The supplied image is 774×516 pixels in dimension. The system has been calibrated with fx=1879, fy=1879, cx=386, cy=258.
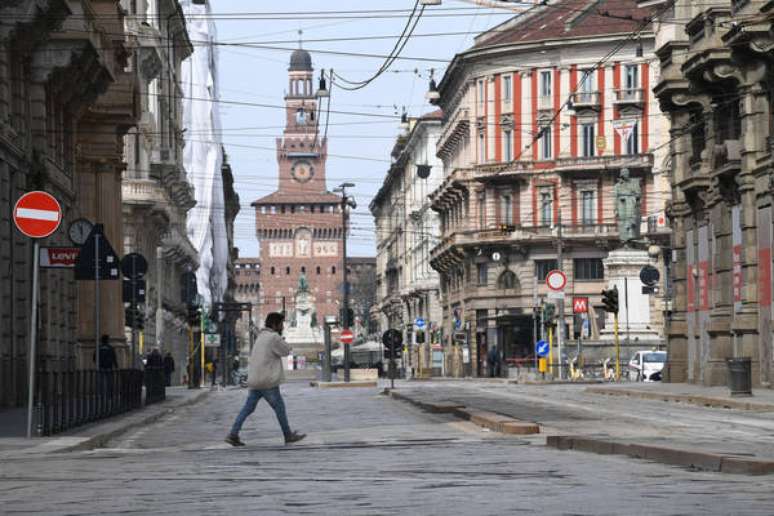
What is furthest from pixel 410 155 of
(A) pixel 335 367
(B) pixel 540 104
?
(B) pixel 540 104

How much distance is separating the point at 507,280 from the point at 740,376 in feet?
205

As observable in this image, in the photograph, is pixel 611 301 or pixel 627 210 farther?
pixel 627 210

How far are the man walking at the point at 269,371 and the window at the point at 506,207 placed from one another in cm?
7834

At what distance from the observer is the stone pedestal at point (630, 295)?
70.9 metres

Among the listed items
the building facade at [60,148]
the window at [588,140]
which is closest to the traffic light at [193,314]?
the building facade at [60,148]

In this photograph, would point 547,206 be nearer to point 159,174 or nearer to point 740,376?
point 159,174

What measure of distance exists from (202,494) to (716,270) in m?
36.5

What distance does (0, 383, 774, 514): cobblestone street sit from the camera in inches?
474

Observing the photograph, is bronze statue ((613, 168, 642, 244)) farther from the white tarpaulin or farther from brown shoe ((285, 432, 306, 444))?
brown shoe ((285, 432, 306, 444))

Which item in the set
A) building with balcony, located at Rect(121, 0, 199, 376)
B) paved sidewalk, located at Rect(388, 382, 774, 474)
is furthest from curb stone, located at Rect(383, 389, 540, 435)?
building with balcony, located at Rect(121, 0, 199, 376)

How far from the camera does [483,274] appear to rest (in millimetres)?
101625

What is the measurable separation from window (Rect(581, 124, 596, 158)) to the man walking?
75776mm

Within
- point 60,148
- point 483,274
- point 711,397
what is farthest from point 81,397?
point 483,274

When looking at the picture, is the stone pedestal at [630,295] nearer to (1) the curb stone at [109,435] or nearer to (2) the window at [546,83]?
(2) the window at [546,83]
